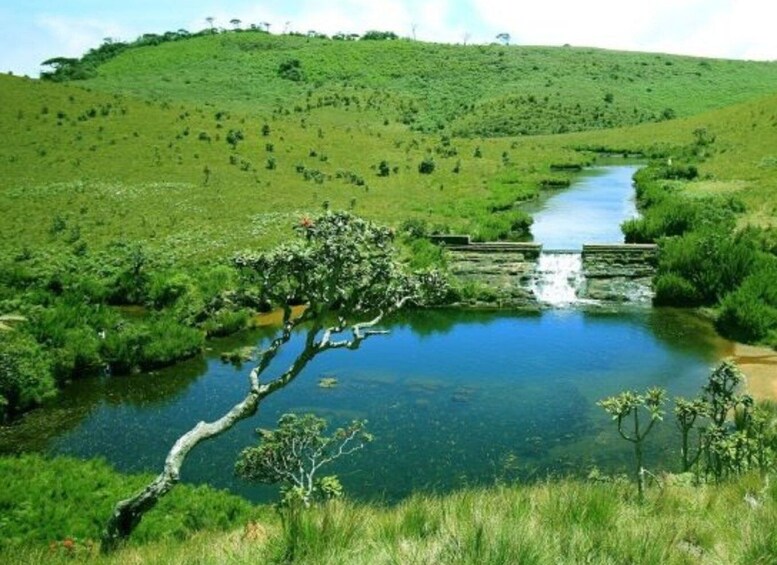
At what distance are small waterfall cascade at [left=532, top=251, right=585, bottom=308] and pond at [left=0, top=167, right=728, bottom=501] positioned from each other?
2217 millimetres

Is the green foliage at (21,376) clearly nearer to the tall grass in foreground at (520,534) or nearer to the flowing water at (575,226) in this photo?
the tall grass in foreground at (520,534)

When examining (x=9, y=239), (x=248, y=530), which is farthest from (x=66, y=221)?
(x=248, y=530)

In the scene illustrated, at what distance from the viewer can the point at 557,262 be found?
117ft

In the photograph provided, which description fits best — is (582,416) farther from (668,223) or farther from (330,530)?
(668,223)

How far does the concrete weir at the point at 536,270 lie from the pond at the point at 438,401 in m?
2.27

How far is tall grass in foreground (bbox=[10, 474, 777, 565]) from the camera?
6.78m

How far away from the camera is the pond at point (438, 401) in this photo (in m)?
17.1

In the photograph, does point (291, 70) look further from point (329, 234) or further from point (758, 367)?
point (329, 234)

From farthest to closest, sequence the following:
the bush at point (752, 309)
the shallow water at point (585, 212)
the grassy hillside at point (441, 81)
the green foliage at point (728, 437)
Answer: the grassy hillside at point (441, 81), the shallow water at point (585, 212), the bush at point (752, 309), the green foliage at point (728, 437)

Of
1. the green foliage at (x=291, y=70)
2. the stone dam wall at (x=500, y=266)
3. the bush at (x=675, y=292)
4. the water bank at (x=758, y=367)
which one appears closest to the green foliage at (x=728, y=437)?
the water bank at (x=758, y=367)

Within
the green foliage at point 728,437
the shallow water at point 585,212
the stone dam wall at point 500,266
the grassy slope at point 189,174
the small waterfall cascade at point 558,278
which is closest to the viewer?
the green foliage at point 728,437

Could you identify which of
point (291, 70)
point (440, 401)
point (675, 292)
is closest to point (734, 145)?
point (675, 292)

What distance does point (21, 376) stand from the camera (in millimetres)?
20469

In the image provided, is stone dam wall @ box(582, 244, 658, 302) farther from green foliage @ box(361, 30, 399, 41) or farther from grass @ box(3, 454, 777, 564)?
green foliage @ box(361, 30, 399, 41)
